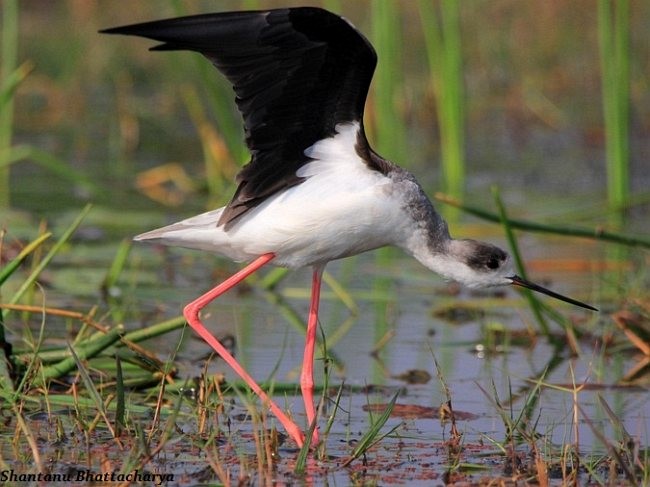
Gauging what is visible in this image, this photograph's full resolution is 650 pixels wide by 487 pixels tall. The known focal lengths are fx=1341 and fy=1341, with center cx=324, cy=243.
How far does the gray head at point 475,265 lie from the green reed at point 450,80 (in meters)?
3.59

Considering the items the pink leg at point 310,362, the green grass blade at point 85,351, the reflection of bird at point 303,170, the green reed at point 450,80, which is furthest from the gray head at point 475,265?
the green reed at point 450,80

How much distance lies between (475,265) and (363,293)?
205 centimetres

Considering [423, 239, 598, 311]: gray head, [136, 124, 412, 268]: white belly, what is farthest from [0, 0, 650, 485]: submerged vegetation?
[136, 124, 412, 268]: white belly

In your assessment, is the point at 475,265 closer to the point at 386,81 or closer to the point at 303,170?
the point at 303,170

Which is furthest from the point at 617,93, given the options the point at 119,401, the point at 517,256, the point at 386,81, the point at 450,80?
the point at 119,401

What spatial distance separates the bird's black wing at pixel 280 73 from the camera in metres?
4.38

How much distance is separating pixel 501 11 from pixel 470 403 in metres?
9.68

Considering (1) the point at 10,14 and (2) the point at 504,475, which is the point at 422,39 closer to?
(1) the point at 10,14

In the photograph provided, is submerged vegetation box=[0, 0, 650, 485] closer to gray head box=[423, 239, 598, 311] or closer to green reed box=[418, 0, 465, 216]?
green reed box=[418, 0, 465, 216]

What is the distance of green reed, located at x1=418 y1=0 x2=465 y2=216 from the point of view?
8656mm

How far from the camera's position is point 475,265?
5184mm

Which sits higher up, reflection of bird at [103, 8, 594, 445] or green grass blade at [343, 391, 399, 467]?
reflection of bird at [103, 8, 594, 445]

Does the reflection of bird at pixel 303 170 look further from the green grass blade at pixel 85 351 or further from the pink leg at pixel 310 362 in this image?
the green grass blade at pixel 85 351

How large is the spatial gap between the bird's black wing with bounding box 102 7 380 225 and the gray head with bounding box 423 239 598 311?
1.71ft
